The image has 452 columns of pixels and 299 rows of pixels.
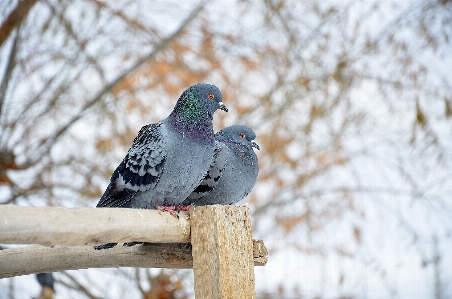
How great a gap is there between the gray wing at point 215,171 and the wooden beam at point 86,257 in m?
0.49

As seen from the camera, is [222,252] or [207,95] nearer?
[222,252]

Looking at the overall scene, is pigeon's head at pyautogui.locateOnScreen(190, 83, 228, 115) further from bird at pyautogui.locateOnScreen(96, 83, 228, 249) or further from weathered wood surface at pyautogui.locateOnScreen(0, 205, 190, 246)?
weathered wood surface at pyautogui.locateOnScreen(0, 205, 190, 246)

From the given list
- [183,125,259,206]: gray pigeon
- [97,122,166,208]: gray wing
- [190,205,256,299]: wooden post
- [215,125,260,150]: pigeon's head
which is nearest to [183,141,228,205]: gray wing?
[183,125,259,206]: gray pigeon

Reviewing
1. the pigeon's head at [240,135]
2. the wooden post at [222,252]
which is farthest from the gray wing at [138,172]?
the pigeon's head at [240,135]

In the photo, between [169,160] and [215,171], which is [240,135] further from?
[169,160]

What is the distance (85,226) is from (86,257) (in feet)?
2.90

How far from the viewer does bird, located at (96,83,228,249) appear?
98.3 inches

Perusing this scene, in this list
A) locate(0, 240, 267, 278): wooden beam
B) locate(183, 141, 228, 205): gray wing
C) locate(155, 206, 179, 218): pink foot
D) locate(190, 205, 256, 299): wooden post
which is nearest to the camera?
locate(190, 205, 256, 299): wooden post

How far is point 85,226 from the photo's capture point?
1.73m

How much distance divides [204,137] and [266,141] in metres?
2.87

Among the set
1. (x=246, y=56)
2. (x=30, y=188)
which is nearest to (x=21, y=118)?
(x=30, y=188)

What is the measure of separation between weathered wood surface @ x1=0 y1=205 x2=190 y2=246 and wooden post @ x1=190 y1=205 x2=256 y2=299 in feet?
0.33

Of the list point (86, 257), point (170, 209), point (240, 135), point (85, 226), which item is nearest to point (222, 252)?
point (170, 209)

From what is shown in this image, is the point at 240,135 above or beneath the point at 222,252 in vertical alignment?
above
